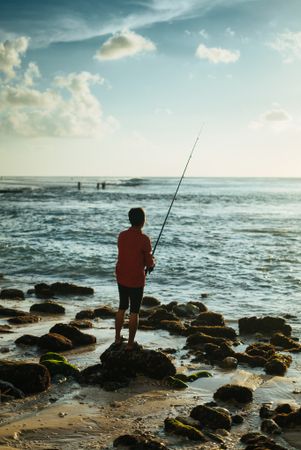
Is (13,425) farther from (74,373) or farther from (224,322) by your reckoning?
(224,322)

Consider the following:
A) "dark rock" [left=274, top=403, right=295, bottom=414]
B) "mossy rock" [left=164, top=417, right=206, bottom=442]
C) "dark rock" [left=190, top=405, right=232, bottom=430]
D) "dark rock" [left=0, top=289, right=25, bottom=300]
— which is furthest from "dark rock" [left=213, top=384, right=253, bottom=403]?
"dark rock" [left=0, top=289, right=25, bottom=300]

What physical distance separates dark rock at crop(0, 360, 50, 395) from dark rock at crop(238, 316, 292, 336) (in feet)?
15.5

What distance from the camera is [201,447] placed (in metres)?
4.50

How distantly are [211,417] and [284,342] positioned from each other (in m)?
3.81

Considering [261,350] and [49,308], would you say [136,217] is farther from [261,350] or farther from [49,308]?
[49,308]

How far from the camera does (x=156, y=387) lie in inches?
239

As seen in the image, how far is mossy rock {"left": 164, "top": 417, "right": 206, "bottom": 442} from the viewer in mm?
4633

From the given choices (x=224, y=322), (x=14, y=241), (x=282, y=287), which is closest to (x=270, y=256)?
(x=282, y=287)

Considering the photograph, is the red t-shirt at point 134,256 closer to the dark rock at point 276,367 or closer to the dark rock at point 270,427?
the dark rock at point 276,367

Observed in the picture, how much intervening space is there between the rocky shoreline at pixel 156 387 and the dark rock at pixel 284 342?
0.02 metres

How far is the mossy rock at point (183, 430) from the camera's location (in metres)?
4.63

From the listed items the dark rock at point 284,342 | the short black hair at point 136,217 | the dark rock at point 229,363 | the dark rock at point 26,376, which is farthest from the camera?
the dark rock at point 284,342

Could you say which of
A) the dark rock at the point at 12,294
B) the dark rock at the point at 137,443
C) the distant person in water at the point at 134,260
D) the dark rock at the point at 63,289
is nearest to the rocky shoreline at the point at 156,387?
the dark rock at the point at 137,443

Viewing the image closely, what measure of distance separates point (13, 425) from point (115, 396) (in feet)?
4.47
